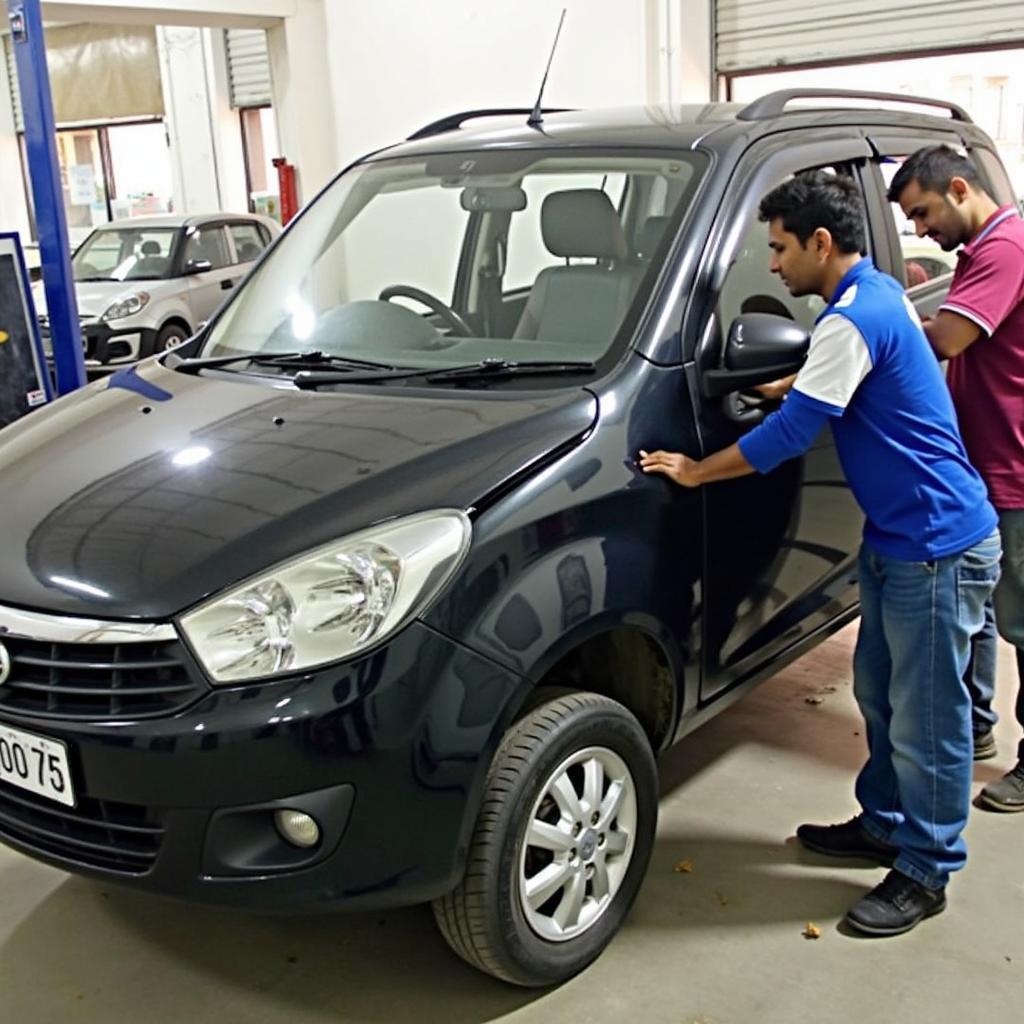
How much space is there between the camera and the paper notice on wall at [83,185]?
1413cm

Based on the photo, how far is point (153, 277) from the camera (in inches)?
354

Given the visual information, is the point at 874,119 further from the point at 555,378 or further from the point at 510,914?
the point at 510,914

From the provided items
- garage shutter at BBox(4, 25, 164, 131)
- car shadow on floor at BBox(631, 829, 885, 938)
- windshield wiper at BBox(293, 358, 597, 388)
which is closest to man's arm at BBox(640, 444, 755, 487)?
windshield wiper at BBox(293, 358, 597, 388)

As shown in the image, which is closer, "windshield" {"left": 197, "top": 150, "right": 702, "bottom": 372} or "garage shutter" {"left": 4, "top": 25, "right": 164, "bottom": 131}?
"windshield" {"left": 197, "top": 150, "right": 702, "bottom": 372}

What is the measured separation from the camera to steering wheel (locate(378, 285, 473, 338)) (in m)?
2.66

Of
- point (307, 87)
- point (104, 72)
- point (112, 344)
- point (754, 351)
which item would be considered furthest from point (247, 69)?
point (754, 351)

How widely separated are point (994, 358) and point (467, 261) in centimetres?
133

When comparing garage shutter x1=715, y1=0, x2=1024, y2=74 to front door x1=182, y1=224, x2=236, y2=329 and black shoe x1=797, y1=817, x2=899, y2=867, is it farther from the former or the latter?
black shoe x1=797, y1=817, x2=899, y2=867

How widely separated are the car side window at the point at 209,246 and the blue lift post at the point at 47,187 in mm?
4045

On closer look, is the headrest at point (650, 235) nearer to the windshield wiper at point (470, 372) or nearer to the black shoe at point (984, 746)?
the windshield wiper at point (470, 372)

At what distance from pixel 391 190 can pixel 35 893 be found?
Result: 190cm

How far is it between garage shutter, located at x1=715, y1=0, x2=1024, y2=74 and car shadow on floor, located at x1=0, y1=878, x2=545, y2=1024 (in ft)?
20.8

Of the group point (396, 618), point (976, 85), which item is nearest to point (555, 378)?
point (396, 618)

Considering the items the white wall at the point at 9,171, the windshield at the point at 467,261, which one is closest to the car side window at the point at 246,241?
the white wall at the point at 9,171
